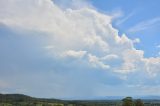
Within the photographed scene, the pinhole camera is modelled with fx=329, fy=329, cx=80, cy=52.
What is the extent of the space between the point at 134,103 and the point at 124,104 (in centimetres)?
636

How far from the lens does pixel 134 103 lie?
145 m

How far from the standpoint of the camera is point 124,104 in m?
141
